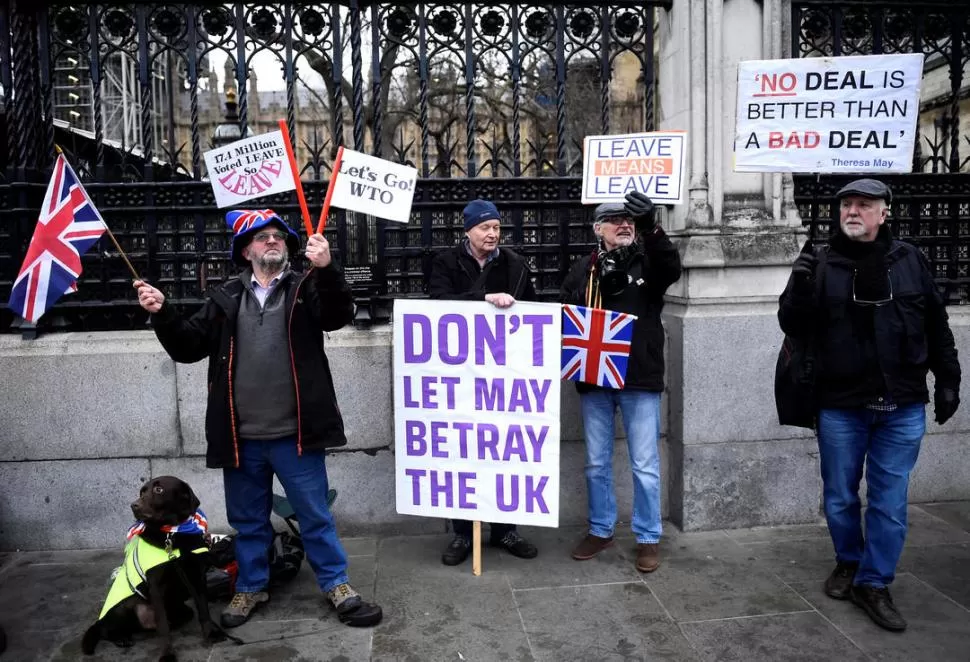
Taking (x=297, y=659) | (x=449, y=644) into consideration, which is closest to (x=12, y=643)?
(x=297, y=659)

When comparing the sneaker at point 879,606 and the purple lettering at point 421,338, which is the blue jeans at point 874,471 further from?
the purple lettering at point 421,338

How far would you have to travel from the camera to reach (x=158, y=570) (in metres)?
3.95

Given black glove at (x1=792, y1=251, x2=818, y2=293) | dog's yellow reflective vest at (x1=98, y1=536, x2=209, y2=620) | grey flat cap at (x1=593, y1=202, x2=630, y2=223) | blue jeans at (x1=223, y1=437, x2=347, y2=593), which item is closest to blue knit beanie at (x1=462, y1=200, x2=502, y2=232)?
grey flat cap at (x1=593, y1=202, x2=630, y2=223)

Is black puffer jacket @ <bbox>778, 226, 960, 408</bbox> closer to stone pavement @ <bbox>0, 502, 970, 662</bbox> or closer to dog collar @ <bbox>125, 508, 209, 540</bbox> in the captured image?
stone pavement @ <bbox>0, 502, 970, 662</bbox>

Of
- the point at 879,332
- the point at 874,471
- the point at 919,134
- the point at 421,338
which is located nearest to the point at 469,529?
the point at 421,338

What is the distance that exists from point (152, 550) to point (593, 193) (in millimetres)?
3322

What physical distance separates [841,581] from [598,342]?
6.16ft

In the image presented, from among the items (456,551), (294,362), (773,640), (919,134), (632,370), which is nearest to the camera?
(773,640)

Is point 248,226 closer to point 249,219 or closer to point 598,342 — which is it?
point 249,219

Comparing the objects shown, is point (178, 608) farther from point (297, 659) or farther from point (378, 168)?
point (378, 168)

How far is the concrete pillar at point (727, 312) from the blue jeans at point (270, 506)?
251 cm

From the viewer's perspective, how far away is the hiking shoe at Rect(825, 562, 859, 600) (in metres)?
4.50

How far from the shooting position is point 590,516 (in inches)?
206

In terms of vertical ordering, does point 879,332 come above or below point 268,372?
above
